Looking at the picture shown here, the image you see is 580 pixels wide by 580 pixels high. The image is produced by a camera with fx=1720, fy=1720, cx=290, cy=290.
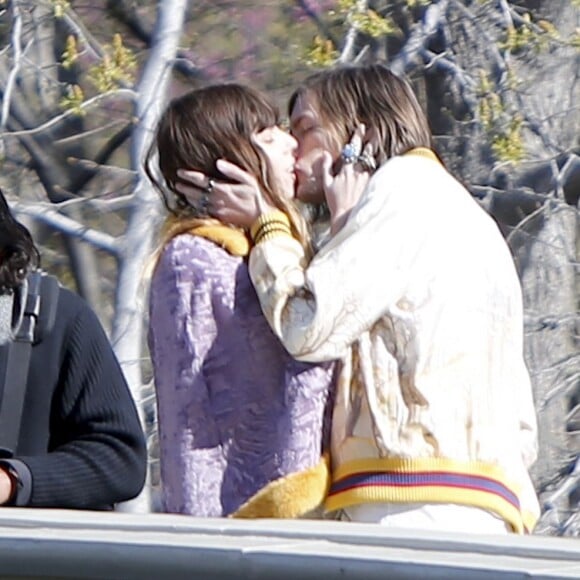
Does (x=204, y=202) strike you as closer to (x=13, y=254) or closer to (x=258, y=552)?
(x=13, y=254)

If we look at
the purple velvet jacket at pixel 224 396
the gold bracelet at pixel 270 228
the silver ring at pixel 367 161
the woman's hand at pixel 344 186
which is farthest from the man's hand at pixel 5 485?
the silver ring at pixel 367 161

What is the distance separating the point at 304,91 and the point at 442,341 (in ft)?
1.86

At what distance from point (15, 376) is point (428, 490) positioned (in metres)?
0.70

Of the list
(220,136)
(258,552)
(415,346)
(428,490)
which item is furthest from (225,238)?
(258,552)

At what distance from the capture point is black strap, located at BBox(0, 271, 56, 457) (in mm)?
2824

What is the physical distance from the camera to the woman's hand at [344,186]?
9.87 feet

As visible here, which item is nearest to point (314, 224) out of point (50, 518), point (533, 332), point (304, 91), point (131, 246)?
point (304, 91)

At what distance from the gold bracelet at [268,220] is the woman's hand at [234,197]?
0.5 inches

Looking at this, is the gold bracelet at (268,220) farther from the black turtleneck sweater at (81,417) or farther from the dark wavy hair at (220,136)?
the black turtleneck sweater at (81,417)

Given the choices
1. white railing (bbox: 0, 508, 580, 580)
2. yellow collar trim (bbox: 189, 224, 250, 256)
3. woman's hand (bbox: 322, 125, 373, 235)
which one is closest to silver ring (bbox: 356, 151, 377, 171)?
woman's hand (bbox: 322, 125, 373, 235)

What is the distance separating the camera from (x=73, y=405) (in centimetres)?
290

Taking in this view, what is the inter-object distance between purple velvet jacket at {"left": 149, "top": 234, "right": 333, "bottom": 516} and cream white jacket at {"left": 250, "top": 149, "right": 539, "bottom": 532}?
7 cm

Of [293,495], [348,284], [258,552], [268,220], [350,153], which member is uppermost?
[350,153]

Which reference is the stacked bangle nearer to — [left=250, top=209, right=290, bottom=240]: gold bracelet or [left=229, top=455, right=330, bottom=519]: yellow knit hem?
[left=250, top=209, right=290, bottom=240]: gold bracelet
